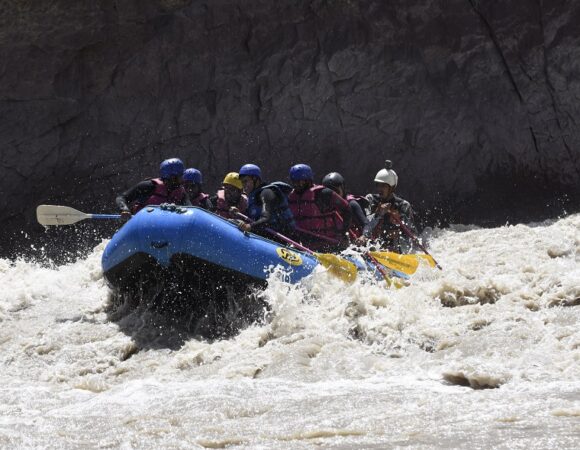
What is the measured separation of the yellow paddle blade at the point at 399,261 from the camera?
8672mm

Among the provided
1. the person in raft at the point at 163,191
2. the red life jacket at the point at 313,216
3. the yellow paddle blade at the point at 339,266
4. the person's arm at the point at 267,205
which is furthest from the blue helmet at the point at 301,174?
the yellow paddle blade at the point at 339,266

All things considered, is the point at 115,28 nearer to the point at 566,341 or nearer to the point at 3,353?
the point at 3,353

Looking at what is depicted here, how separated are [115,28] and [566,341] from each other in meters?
6.72

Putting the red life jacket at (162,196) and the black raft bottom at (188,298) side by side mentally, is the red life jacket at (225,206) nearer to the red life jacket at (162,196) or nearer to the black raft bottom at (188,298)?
the red life jacket at (162,196)

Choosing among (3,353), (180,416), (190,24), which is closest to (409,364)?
(180,416)

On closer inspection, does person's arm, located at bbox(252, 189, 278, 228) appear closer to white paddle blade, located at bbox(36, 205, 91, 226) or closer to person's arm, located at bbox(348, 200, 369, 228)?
person's arm, located at bbox(348, 200, 369, 228)

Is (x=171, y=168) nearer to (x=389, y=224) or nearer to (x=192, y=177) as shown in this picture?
(x=192, y=177)

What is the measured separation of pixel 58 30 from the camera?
10805 mm

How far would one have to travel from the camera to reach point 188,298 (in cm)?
786

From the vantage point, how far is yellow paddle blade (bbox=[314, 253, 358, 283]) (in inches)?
317

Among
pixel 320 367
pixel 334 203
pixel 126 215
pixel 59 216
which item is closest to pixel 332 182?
pixel 334 203

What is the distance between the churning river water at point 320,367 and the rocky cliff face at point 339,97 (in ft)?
7.83

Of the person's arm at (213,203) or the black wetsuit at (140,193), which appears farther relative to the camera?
the person's arm at (213,203)

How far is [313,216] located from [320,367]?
2899mm
